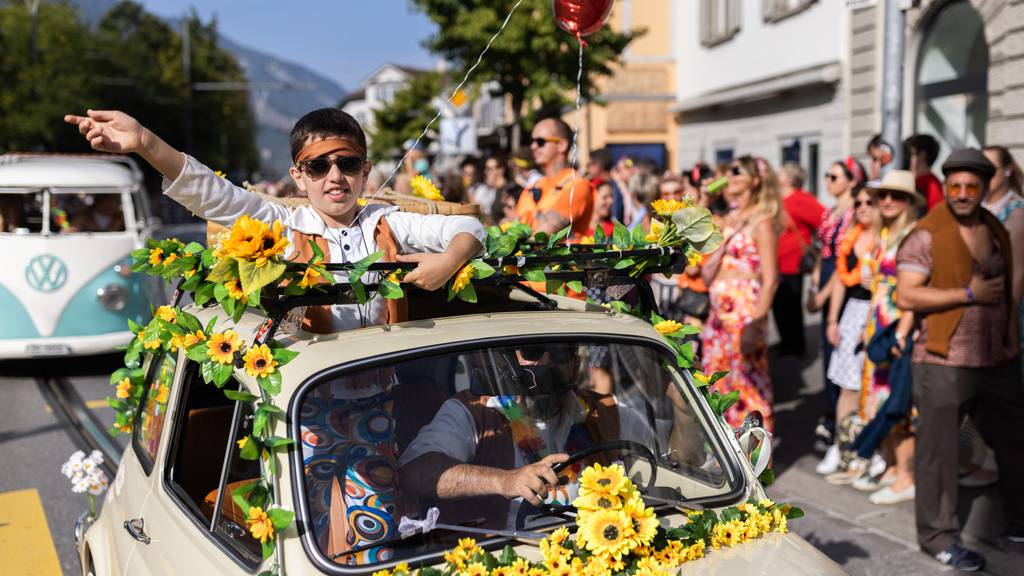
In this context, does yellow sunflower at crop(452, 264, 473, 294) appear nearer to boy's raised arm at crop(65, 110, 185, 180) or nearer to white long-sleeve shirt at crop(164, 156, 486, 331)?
white long-sleeve shirt at crop(164, 156, 486, 331)

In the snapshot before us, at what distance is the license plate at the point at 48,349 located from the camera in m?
9.42

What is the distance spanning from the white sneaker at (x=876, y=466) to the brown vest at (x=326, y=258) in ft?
12.7

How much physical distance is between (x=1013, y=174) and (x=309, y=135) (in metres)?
4.89

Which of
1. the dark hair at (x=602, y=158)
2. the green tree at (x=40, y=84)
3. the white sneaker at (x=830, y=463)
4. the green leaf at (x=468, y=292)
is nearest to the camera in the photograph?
the green leaf at (x=468, y=292)

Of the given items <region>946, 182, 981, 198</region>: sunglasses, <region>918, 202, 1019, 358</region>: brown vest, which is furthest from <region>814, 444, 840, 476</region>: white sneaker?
<region>946, 182, 981, 198</region>: sunglasses

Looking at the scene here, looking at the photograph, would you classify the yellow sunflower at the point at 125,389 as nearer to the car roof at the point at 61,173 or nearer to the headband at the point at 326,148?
the headband at the point at 326,148

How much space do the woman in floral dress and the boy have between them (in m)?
3.05

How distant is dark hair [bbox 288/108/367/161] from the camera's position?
10.3 ft

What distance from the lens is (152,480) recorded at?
304 cm

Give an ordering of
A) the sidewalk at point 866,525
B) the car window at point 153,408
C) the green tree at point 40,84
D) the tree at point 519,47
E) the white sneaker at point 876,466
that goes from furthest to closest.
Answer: the green tree at point 40,84
the tree at point 519,47
the white sneaker at point 876,466
the sidewalk at point 866,525
the car window at point 153,408

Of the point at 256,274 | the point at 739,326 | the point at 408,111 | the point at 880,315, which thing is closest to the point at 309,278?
the point at 256,274

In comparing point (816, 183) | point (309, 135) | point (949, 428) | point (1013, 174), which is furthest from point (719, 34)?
point (309, 135)

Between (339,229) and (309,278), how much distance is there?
0.69 m

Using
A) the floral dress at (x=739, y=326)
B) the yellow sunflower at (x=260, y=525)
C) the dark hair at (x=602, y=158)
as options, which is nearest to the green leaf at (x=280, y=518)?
the yellow sunflower at (x=260, y=525)
